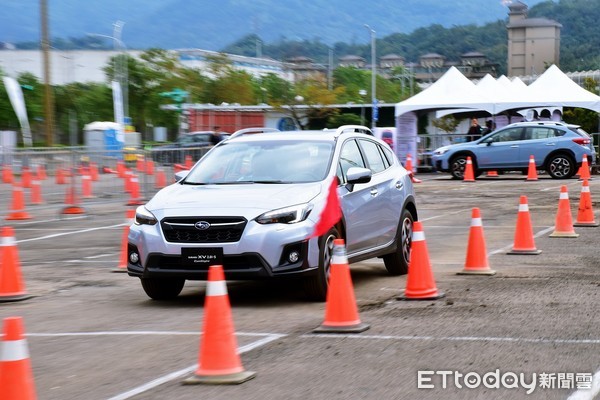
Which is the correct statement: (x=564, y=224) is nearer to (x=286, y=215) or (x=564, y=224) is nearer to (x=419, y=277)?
(x=419, y=277)

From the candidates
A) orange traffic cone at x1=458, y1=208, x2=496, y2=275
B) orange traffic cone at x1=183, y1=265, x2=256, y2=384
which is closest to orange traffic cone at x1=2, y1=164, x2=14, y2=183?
orange traffic cone at x1=458, y1=208, x2=496, y2=275

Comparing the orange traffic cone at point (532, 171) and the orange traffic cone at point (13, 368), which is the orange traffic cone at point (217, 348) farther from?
the orange traffic cone at point (532, 171)

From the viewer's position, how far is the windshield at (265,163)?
11.0 meters

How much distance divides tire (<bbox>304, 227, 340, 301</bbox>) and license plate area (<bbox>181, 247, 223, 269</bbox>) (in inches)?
34.3

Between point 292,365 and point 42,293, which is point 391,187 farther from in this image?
point 292,365

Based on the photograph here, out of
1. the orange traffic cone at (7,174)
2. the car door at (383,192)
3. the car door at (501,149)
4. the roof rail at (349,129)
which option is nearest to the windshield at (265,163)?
the roof rail at (349,129)

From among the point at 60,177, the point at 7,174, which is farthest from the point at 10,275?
the point at 7,174

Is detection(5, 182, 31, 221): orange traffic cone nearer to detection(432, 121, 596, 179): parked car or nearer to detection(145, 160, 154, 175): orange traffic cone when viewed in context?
detection(145, 160, 154, 175): orange traffic cone

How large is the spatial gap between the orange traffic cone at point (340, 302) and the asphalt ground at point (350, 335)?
128 millimetres

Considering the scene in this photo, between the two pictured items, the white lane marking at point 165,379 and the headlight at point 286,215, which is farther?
the headlight at point 286,215

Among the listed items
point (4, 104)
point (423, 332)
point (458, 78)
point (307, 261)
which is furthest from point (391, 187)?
point (4, 104)

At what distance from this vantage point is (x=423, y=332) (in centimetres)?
842

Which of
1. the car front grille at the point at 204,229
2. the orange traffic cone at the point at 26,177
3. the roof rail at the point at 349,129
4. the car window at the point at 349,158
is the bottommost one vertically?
the orange traffic cone at the point at 26,177

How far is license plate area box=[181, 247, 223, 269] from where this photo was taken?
32.1 ft
